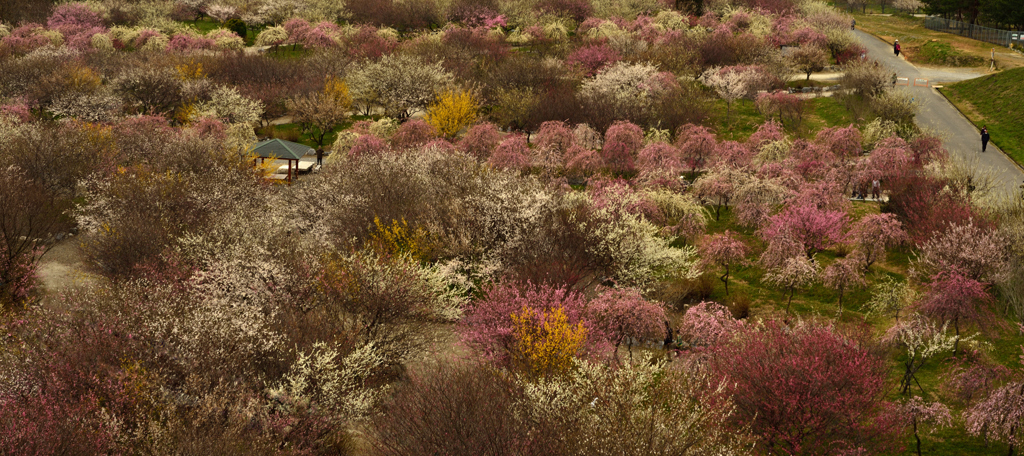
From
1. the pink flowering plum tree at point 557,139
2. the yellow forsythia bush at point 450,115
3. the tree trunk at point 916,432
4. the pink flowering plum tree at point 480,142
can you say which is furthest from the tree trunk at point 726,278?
the yellow forsythia bush at point 450,115

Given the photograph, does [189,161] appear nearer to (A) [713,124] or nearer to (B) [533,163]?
(B) [533,163]

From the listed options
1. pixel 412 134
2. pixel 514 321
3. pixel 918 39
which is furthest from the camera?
pixel 918 39

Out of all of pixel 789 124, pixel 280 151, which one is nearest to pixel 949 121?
pixel 789 124

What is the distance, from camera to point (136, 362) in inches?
862

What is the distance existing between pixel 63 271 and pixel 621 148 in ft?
102

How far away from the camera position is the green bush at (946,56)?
246ft

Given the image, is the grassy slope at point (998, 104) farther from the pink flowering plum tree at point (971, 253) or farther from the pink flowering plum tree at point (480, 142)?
the pink flowering plum tree at point (480, 142)

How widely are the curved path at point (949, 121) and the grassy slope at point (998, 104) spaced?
65 centimetres

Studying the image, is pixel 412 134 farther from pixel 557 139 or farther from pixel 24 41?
pixel 24 41

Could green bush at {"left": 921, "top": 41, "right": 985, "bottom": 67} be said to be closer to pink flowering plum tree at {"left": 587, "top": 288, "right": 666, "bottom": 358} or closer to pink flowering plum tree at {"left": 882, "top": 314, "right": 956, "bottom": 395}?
pink flowering plum tree at {"left": 882, "top": 314, "right": 956, "bottom": 395}

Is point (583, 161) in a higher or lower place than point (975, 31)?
lower

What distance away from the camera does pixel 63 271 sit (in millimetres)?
37531

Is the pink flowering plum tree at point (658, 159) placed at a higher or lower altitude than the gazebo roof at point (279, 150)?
higher

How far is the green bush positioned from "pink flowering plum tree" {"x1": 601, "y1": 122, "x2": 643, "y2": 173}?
43.6 metres
